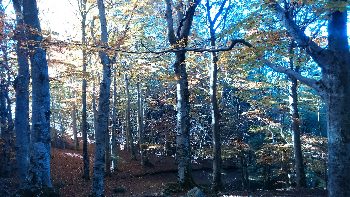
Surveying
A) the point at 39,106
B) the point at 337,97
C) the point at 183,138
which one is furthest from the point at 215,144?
the point at 337,97

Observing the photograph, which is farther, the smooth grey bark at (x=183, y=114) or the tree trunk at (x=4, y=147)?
the tree trunk at (x=4, y=147)

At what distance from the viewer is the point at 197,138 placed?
27.0 metres

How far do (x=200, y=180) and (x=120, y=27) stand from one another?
12.0 metres

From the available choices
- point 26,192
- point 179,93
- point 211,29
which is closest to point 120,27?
point 211,29

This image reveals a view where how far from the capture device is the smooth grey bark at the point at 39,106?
8836 mm

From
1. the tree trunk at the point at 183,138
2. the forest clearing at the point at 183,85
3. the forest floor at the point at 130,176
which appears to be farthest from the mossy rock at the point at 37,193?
the forest floor at the point at 130,176

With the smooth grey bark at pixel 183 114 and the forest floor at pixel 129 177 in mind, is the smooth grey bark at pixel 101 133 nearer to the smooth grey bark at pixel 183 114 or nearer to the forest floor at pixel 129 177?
the smooth grey bark at pixel 183 114

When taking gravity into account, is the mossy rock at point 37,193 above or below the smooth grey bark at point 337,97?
below

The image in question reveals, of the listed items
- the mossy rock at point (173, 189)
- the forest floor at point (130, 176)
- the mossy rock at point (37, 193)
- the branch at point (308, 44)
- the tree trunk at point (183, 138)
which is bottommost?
the forest floor at point (130, 176)

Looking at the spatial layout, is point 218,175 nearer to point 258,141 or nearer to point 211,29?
point 211,29

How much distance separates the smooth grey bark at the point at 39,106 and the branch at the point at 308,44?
6.12m

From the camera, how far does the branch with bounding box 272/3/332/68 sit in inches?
273

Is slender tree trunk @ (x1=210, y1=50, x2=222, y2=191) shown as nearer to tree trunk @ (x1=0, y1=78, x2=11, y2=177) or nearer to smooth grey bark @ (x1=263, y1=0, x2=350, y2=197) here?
smooth grey bark @ (x1=263, y1=0, x2=350, y2=197)

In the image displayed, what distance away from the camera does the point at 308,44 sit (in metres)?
7.09
